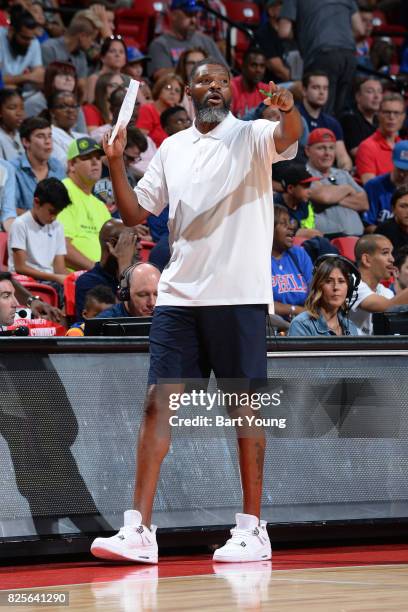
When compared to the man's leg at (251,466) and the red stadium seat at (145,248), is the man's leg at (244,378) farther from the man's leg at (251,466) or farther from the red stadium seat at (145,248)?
the red stadium seat at (145,248)

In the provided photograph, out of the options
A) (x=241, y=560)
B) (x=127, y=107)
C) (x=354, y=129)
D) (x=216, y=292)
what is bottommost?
(x=241, y=560)

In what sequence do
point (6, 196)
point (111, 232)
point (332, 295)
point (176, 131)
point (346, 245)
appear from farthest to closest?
point (176, 131)
point (346, 245)
point (6, 196)
point (111, 232)
point (332, 295)

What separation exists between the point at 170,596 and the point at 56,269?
4917mm

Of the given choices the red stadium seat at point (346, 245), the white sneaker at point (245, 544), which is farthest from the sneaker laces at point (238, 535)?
the red stadium seat at point (346, 245)

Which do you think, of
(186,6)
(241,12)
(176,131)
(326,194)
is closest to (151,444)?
(326,194)

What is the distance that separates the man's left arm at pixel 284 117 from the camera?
4.38 m

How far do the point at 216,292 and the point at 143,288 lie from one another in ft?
5.42

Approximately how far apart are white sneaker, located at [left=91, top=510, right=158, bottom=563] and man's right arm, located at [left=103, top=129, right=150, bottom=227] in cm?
116

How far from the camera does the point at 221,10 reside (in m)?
14.2

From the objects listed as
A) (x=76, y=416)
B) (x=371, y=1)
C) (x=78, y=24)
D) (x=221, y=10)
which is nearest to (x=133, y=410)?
(x=76, y=416)

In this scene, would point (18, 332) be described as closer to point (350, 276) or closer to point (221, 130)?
point (221, 130)

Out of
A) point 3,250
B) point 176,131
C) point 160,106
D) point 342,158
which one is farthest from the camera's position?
point 342,158

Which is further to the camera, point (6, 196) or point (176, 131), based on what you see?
point (176, 131)

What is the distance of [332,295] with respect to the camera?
6582 mm
